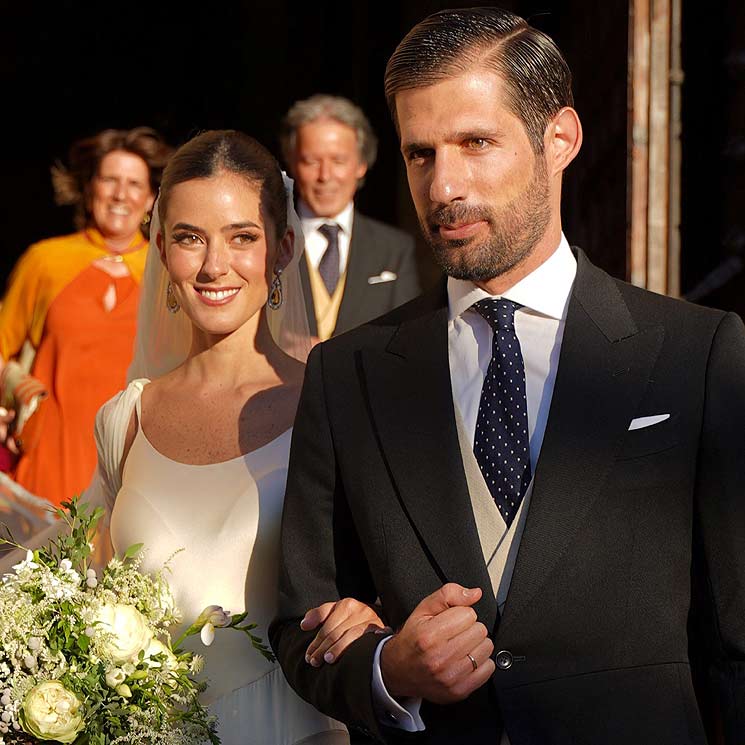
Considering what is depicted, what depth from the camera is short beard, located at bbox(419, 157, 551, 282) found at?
8.07 feet

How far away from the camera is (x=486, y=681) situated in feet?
7.63

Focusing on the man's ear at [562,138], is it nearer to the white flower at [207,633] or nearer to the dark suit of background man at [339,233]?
the white flower at [207,633]

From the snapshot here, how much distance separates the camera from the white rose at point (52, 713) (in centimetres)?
249

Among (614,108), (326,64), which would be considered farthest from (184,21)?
(614,108)

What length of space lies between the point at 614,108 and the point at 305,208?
4.66 ft

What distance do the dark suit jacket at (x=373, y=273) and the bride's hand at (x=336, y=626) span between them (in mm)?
2786

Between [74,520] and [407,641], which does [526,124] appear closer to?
[407,641]

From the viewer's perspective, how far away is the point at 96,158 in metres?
5.64

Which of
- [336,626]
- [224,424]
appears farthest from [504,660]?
[224,424]

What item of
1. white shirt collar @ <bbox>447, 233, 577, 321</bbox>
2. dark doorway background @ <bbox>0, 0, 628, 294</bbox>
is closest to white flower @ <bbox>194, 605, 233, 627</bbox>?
white shirt collar @ <bbox>447, 233, 577, 321</bbox>

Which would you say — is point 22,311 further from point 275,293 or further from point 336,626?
point 336,626

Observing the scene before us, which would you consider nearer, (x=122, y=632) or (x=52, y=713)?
(x=52, y=713)

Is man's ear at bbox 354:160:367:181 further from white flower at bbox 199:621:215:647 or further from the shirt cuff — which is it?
the shirt cuff

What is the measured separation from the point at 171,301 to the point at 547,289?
111 centimetres
